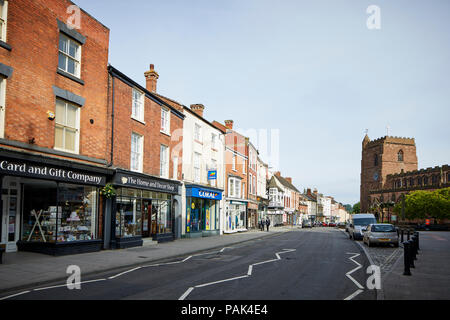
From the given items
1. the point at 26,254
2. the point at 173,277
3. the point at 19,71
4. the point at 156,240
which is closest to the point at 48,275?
the point at 173,277

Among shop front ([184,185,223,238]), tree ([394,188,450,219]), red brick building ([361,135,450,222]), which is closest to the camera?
shop front ([184,185,223,238])

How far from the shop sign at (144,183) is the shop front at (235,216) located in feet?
41.8

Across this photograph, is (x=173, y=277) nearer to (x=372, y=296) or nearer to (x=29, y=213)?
(x=372, y=296)

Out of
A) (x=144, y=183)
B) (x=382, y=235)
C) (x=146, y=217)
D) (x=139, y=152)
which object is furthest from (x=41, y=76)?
(x=382, y=235)

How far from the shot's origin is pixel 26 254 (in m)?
14.5

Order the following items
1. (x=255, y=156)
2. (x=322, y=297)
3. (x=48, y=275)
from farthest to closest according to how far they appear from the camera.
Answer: (x=255, y=156) → (x=48, y=275) → (x=322, y=297)

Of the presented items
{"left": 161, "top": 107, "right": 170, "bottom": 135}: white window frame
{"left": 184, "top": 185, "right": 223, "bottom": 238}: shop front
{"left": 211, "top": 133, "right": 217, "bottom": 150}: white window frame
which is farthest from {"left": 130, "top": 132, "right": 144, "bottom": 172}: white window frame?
{"left": 211, "top": 133, "right": 217, "bottom": 150}: white window frame

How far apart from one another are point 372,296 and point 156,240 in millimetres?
15650

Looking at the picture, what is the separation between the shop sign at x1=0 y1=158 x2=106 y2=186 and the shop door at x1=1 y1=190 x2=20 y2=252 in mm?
2077

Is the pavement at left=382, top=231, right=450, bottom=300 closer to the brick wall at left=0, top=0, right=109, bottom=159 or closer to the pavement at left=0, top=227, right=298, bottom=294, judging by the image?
the pavement at left=0, top=227, right=298, bottom=294

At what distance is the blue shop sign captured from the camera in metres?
26.6

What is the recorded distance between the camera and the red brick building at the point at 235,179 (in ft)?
118

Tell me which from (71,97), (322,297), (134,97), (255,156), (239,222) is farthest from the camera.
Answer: (255,156)

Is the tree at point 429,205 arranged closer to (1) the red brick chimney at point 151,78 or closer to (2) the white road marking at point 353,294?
(1) the red brick chimney at point 151,78
